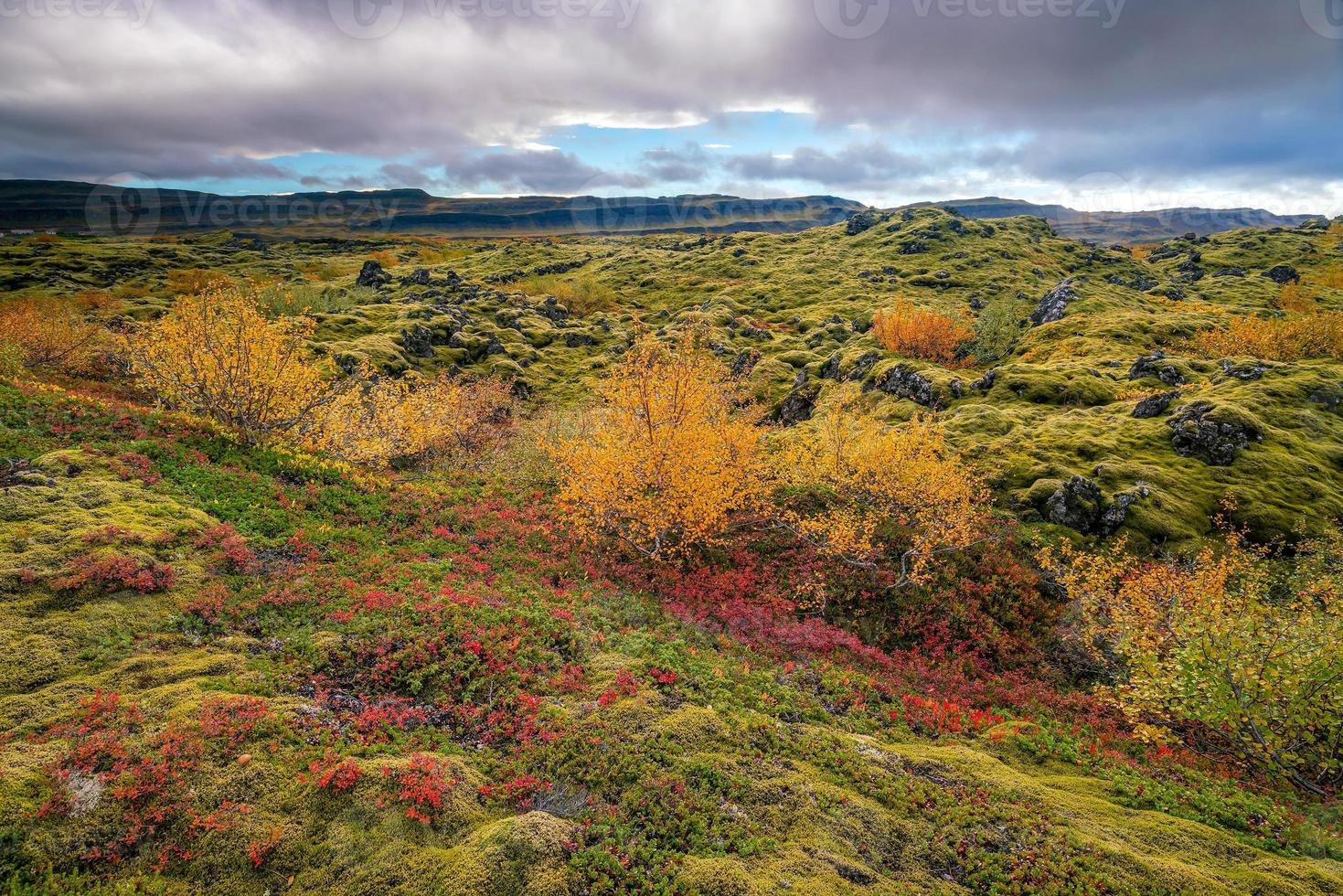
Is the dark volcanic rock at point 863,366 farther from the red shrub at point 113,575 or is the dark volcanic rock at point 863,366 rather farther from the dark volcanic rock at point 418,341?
the dark volcanic rock at point 418,341

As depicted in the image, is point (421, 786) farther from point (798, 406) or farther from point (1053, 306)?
point (1053, 306)

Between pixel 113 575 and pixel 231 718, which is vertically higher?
pixel 113 575

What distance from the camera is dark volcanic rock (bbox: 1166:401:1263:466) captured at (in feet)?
137

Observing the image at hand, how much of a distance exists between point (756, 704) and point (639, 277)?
179 meters

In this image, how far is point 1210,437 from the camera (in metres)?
42.3

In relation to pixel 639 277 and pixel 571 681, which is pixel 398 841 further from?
pixel 639 277

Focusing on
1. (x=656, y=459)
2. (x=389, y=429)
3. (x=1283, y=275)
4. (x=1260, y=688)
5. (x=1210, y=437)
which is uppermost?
(x=1283, y=275)

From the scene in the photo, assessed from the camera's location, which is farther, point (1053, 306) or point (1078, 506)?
point (1053, 306)

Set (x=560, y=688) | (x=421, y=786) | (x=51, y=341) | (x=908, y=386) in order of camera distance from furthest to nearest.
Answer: (x=908, y=386), (x=51, y=341), (x=560, y=688), (x=421, y=786)

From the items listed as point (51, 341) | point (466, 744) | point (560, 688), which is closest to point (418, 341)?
point (51, 341)

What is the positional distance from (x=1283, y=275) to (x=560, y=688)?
19879 centimetres

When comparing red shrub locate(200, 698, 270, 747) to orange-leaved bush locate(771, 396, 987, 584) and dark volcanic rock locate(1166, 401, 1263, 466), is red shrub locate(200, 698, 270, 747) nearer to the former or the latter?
orange-leaved bush locate(771, 396, 987, 584)

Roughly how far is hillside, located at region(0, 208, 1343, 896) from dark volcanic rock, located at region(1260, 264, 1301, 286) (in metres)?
129

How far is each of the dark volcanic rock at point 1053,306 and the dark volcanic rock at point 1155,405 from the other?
5179cm
